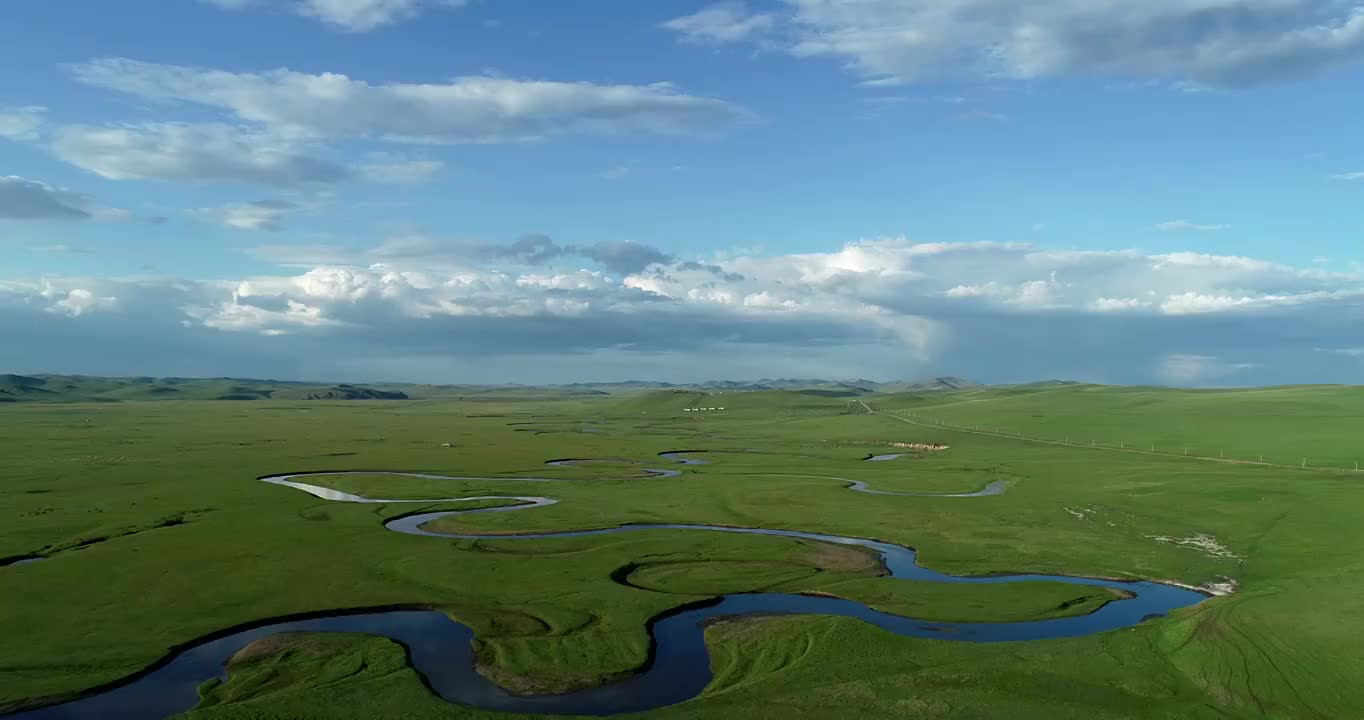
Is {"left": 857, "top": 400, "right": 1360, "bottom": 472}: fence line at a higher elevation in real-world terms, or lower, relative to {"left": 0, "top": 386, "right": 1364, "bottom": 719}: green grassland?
higher

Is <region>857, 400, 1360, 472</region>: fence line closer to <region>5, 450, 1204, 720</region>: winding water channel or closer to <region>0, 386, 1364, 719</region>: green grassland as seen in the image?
<region>0, 386, 1364, 719</region>: green grassland

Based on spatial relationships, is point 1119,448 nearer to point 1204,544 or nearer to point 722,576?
point 1204,544

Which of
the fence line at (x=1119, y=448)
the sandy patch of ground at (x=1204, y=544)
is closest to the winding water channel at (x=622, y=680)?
the sandy patch of ground at (x=1204, y=544)

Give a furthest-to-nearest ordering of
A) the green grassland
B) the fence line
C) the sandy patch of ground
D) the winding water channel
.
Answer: the fence line
the sandy patch of ground
the green grassland
the winding water channel

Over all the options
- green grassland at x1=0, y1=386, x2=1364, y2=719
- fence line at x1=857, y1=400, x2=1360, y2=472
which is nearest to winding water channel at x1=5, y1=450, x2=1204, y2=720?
green grassland at x1=0, y1=386, x2=1364, y2=719

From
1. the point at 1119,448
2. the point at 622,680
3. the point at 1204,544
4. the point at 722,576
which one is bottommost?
the point at 622,680

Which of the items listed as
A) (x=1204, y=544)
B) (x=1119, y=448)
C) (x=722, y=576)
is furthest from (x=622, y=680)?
(x=1119, y=448)
